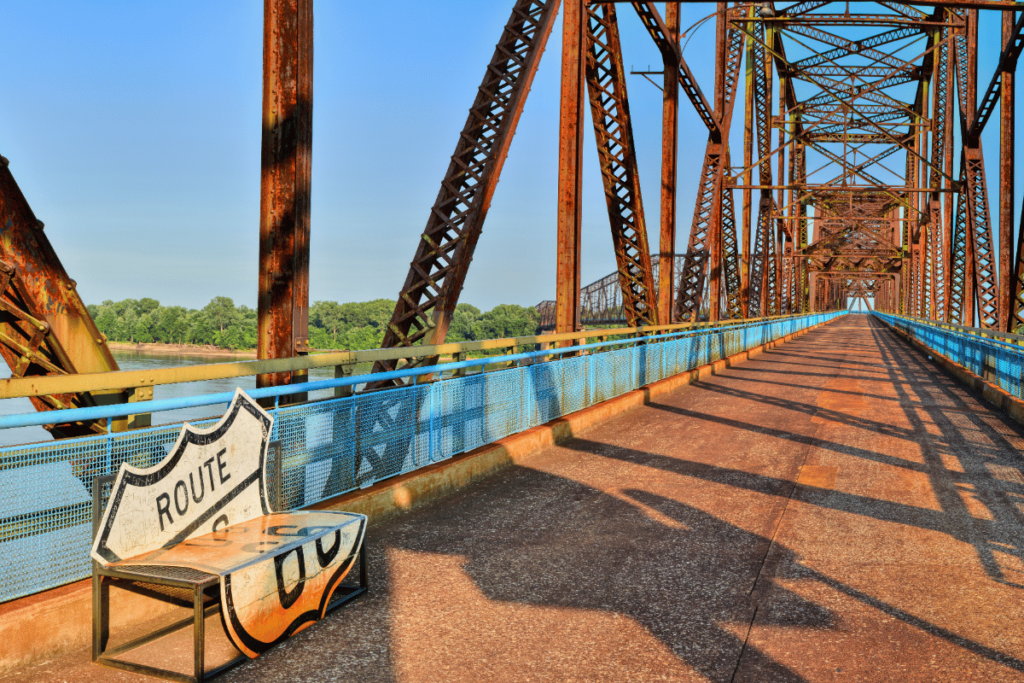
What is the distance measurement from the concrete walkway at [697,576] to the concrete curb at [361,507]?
4.9 inches

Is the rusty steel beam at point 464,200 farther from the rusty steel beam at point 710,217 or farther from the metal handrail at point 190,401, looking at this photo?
the rusty steel beam at point 710,217

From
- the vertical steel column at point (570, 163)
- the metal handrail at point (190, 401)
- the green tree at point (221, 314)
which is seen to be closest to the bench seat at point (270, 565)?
the metal handrail at point (190, 401)

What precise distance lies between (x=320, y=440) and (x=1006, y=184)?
18.5 meters

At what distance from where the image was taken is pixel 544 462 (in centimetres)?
852

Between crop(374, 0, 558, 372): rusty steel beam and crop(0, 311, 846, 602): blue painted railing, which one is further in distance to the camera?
crop(374, 0, 558, 372): rusty steel beam

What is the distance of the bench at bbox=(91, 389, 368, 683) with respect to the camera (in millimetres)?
3453

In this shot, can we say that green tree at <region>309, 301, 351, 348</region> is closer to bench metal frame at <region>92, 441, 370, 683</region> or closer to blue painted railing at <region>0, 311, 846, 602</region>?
blue painted railing at <region>0, 311, 846, 602</region>

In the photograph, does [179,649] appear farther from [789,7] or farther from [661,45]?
[789,7]

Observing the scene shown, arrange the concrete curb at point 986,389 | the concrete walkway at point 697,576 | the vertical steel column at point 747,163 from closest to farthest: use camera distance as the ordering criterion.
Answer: the concrete walkway at point 697,576, the concrete curb at point 986,389, the vertical steel column at point 747,163

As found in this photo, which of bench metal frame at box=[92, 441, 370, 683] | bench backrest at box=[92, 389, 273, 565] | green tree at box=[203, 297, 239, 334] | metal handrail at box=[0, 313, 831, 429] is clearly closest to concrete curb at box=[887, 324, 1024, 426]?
metal handrail at box=[0, 313, 831, 429]

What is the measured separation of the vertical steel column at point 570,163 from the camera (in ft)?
40.0

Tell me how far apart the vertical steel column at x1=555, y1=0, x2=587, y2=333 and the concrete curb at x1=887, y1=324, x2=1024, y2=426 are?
654 centimetres

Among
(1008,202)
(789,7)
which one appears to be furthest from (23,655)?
(789,7)

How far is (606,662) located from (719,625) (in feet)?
2.50
